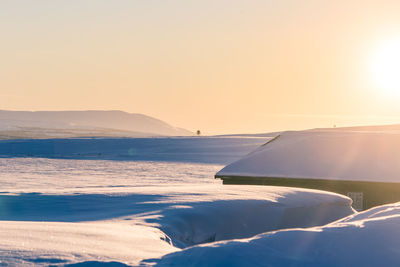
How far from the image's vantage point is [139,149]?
2687 inches

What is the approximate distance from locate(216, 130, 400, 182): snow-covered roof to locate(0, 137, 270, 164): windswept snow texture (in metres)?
27.9

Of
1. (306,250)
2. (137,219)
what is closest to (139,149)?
(137,219)

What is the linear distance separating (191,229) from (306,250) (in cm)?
406

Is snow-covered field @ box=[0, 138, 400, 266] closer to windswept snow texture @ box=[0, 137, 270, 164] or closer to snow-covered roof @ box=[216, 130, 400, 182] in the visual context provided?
snow-covered roof @ box=[216, 130, 400, 182]

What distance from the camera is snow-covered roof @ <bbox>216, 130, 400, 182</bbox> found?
72.5 feet

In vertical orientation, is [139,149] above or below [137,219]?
above

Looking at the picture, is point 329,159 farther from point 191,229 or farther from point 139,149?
point 139,149

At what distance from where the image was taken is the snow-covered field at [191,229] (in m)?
5.90

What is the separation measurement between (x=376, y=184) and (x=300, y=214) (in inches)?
366

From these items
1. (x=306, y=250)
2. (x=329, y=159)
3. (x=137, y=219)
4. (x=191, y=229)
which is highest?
(x=329, y=159)

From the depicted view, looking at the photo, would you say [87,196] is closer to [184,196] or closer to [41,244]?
[184,196]

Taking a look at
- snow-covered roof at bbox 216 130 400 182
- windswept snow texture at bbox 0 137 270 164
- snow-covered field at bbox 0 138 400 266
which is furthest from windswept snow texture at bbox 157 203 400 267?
windswept snow texture at bbox 0 137 270 164

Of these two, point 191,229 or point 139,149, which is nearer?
point 191,229

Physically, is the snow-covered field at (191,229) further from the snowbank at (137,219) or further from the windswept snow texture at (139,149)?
the windswept snow texture at (139,149)
